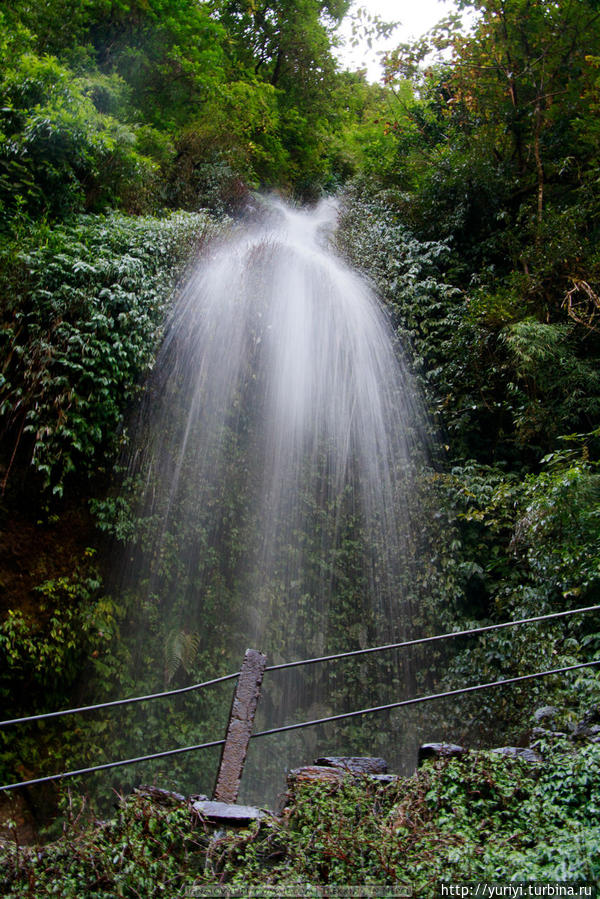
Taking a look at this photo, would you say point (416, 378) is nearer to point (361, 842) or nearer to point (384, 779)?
point (384, 779)

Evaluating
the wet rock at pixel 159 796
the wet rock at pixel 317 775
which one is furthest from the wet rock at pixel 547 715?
the wet rock at pixel 159 796

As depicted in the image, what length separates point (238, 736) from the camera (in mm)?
3541

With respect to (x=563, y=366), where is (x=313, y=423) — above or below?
below

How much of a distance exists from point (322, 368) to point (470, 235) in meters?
4.33

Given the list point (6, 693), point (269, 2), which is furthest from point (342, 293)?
point (269, 2)

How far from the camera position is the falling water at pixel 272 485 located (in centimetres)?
689

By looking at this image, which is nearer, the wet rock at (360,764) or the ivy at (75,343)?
the wet rock at (360,764)

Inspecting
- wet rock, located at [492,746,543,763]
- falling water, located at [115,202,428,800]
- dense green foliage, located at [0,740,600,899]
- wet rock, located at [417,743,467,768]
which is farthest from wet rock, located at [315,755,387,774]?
falling water, located at [115,202,428,800]

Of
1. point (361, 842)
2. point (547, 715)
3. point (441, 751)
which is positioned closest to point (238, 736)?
point (361, 842)

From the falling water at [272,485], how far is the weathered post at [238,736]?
3.01 m

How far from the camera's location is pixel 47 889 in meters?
2.93

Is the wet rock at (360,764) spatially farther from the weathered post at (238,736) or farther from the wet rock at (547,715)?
the wet rock at (547,715)

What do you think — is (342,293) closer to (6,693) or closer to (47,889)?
(6,693)

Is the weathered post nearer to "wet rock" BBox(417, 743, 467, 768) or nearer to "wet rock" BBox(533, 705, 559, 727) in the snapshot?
"wet rock" BBox(417, 743, 467, 768)
